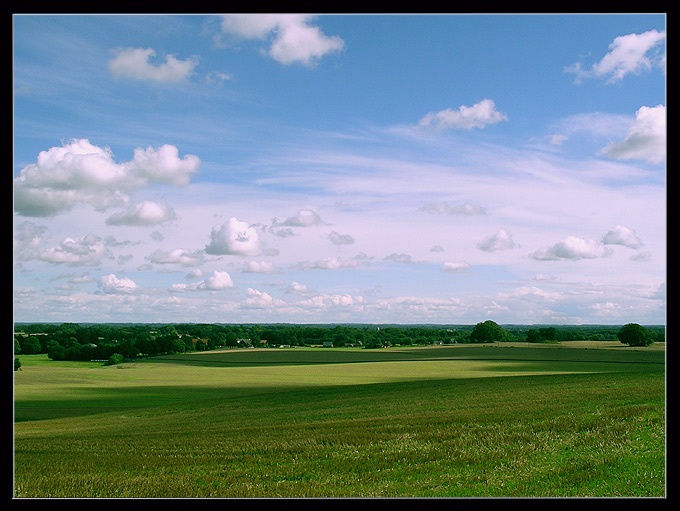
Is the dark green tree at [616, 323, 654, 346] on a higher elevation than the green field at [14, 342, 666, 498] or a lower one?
higher

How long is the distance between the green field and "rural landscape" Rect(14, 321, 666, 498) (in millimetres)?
44

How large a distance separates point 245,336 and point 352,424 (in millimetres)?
7010

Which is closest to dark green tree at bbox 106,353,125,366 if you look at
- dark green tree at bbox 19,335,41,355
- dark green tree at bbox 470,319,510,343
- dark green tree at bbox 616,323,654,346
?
dark green tree at bbox 19,335,41,355

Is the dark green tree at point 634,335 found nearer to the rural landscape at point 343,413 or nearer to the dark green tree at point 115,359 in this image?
the rural landscape at point 343,413

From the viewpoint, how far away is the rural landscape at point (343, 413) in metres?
6.92

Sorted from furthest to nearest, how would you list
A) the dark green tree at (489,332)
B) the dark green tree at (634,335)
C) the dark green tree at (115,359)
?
the dark green tree at (115,359), the dark green tree at (489,332), the dark green tree at (634,335)

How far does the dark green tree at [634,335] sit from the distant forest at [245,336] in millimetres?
133

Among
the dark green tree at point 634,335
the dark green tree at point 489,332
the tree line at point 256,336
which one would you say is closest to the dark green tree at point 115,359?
the tree line at point 256,336

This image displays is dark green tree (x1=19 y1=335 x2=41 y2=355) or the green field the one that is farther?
dark green tree (x1=19 y1=335 x2=41 y2=355)

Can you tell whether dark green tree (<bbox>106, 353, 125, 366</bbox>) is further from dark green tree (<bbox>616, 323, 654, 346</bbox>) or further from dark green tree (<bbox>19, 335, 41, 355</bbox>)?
dark green tree (<bbox>616, 323, 654, 346</bbox>)

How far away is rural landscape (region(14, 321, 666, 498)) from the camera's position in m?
6.92

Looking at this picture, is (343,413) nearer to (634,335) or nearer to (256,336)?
(256,336)
